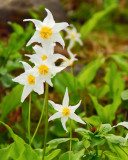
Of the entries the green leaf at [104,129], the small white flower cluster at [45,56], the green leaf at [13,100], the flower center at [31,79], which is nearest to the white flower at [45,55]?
the small white flower cluster at [45,56]

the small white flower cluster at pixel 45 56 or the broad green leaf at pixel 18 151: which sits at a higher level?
the small white flower cluster at pixel 45 56

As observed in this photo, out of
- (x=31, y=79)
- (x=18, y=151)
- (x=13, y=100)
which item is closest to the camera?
(x=31, y=79)

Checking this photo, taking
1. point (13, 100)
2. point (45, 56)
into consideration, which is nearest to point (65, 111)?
point (45, 56)

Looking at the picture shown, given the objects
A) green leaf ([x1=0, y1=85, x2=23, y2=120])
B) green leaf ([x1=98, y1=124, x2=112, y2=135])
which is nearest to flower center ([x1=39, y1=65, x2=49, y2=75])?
green leaf ([x1=98, y1=124, x2=112, y2=135])

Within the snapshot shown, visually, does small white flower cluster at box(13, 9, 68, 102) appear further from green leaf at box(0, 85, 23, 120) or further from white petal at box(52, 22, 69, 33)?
green leaf at box(0, 85, 23, 120)

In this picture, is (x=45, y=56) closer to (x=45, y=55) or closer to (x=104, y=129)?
(x=45, y=55)

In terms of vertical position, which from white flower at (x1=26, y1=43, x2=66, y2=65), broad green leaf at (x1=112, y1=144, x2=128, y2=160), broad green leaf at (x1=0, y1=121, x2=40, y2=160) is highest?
white flower at (x1=26, y1=43, x2=66, y2=65)

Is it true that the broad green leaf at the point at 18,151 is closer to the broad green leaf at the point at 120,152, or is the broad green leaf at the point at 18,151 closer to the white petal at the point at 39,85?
the white petal at the point at 39,85
